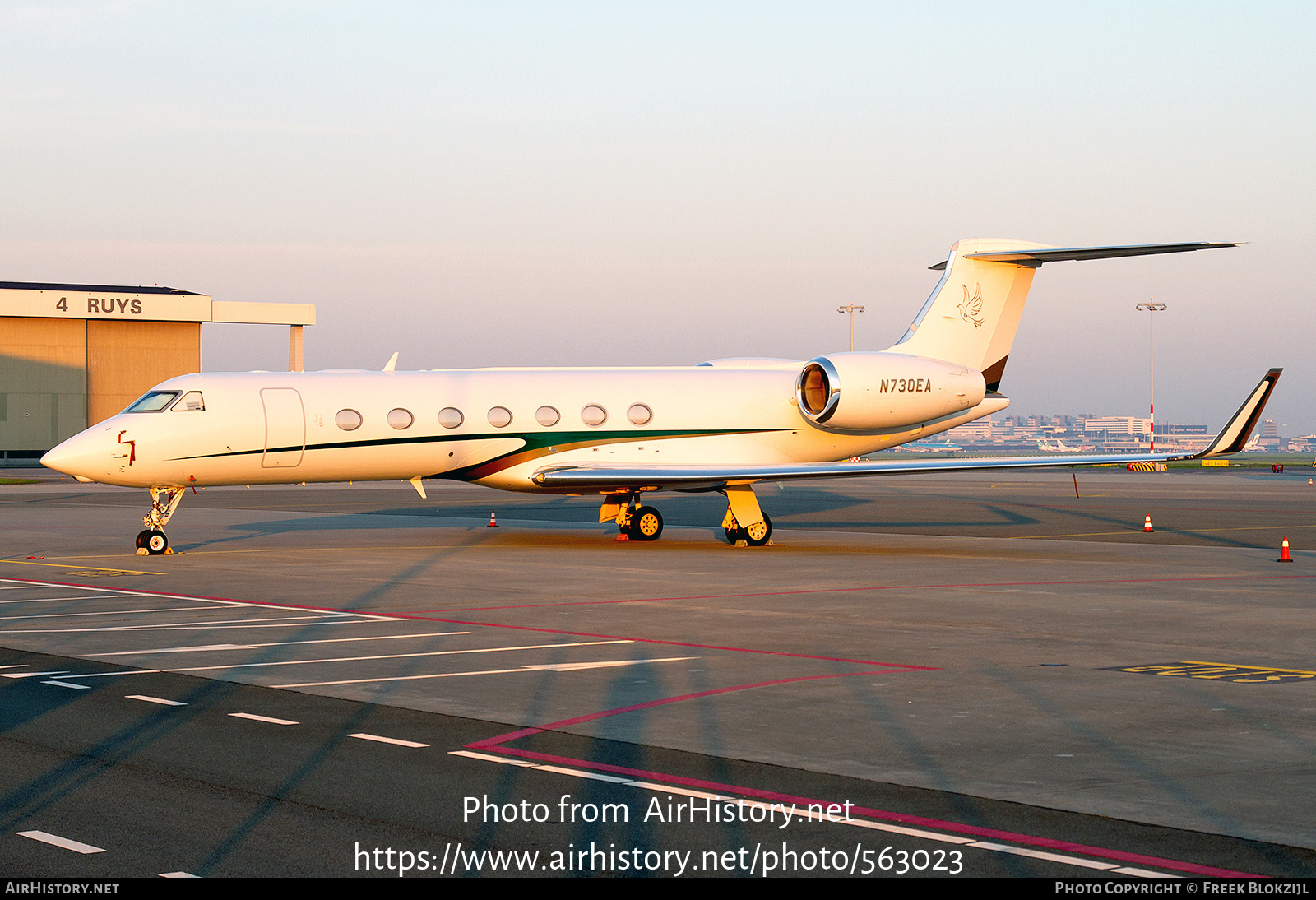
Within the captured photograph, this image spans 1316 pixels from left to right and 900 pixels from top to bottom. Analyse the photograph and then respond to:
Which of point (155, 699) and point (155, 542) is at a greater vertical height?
point (155, 542)

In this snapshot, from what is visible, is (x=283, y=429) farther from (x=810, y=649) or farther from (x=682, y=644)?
(x=810, y=649)

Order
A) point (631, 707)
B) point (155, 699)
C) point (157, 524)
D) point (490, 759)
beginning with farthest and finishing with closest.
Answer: point (157, 524) → point (155, 699) → point (631, 707) → point (490, 759)

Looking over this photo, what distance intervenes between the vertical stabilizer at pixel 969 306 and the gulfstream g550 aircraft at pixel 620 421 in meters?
0.04

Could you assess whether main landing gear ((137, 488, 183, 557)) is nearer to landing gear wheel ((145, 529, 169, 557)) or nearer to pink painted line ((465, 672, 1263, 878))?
landing gear wheel ((145, 529, 169, 557))

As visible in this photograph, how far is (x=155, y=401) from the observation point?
23.4m

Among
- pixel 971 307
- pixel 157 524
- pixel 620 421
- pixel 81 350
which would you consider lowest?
pixel 157 524

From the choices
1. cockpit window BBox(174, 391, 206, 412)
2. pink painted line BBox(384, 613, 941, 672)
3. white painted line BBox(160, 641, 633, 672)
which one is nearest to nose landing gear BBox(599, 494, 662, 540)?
cockpit window BBox(174, 391, 206, 412)

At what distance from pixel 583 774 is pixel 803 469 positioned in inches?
649

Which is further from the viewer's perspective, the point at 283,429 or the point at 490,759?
the point at 283,429

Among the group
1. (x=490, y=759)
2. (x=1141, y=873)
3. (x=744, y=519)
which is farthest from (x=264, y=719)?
(x=744, y=519)

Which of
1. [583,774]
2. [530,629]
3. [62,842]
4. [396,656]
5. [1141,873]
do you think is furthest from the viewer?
[530,629]

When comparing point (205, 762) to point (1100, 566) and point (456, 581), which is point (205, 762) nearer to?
point (456, 581)

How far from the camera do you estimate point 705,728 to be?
29.5 feet
